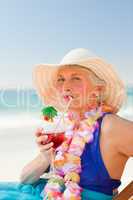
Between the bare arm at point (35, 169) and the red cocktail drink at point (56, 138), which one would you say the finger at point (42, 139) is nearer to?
the red cocktail drink at point (56, 138)

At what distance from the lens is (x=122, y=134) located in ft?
9.86

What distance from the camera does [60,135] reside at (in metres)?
3.15

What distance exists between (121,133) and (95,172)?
0.28 m

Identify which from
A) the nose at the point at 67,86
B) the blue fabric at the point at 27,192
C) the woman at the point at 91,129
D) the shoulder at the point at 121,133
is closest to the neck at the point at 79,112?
the woman at the point at 91,129

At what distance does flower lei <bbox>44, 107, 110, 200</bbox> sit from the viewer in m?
3.18

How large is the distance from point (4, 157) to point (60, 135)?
5.74 m

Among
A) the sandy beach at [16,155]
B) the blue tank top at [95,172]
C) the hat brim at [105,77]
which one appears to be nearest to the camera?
the blue tank top at [95,172]

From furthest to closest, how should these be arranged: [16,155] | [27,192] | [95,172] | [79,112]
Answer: [16,155] < [27,192] < [79,112] < [95,172]

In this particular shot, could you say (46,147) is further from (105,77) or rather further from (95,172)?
(105,77)

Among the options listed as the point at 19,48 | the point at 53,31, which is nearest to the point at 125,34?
the point at 53,31

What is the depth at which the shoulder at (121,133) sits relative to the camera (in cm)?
299

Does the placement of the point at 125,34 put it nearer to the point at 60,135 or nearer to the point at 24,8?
the point at 24,8

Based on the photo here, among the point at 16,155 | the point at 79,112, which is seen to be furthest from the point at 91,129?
the point at 16,155

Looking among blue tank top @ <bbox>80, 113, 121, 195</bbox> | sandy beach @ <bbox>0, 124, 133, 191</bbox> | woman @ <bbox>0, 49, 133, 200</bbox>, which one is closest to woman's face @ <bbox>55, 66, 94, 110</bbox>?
woman @ <bbox>0, 49, 133, 200</bbox>
